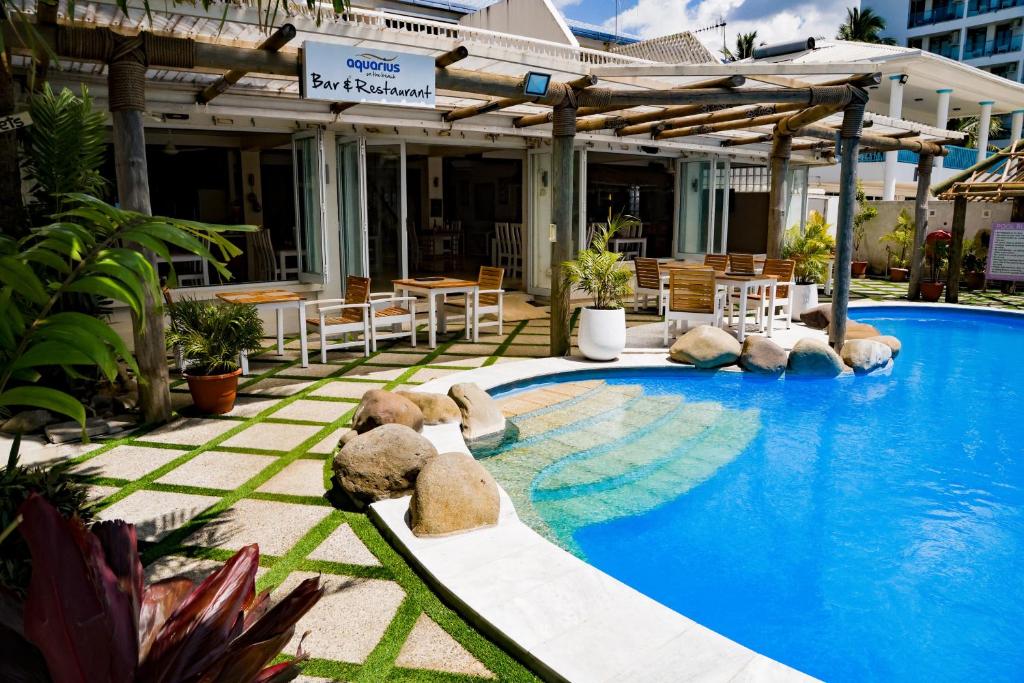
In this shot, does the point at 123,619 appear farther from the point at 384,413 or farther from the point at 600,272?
the point at 600,272

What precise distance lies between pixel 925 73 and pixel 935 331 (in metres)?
13.1

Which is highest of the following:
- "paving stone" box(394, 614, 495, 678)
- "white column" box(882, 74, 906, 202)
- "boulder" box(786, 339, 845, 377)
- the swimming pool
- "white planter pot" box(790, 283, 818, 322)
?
"white column" box(882, 74, 906, 202)

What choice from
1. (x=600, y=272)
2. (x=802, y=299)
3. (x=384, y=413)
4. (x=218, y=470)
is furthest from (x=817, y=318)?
(x=218, y=470)

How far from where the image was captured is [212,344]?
18.8 ft

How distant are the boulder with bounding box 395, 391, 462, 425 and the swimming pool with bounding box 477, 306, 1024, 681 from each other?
0.46 metres

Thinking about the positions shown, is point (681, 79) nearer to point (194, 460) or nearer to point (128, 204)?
point (128, 204)

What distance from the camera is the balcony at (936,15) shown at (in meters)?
37.8

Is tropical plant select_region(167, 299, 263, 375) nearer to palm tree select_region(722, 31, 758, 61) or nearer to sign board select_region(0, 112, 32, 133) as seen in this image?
sign board select_region(0, 112, 32, 133)

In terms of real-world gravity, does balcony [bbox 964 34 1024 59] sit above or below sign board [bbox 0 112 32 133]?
above

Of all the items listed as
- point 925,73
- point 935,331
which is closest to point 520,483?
point 935,331

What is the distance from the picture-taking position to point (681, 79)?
766 cm

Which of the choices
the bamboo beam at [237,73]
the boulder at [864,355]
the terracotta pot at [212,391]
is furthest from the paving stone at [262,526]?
the boulder at [864,355]

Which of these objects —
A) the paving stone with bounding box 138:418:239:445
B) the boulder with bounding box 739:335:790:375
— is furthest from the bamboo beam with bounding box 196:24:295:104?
the boulder with bounding box 739:335:790:375

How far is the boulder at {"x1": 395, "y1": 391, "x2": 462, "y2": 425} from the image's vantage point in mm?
5289
